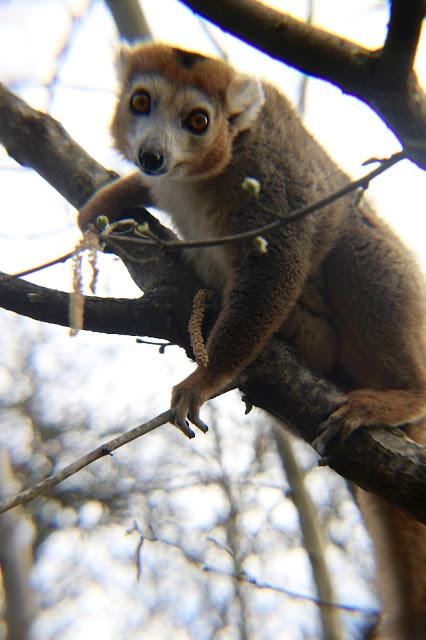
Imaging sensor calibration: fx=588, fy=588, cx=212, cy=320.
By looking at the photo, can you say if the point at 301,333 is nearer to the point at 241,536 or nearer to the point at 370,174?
the point at 370,174

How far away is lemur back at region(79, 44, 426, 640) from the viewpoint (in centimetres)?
354

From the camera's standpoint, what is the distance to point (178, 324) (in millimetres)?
3490

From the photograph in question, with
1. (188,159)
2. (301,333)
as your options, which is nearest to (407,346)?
(301,333)

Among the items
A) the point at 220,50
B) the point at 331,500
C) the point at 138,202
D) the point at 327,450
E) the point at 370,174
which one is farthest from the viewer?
the point at 331,500

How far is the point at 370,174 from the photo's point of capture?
1.84 meters

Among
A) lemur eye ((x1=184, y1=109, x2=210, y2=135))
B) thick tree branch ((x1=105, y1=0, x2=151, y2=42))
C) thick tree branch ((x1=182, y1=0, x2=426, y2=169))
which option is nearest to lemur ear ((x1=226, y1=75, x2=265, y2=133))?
lemur eye ((x1=184, y1=109, x2=210, y2=135))

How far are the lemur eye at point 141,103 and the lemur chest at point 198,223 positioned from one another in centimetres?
55

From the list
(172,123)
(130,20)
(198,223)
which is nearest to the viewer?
(172,123)

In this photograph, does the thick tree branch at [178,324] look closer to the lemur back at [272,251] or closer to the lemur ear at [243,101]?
the lemur back at [272,251]

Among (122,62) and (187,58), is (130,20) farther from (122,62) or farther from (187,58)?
(187,58)

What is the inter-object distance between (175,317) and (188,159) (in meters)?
1.08

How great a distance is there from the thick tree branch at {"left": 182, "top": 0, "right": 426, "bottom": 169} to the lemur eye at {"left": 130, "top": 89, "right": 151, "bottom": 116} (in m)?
1.90

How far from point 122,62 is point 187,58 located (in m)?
0.56

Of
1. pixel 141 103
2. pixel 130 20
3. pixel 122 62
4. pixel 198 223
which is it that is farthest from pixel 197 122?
pixel 130 20
